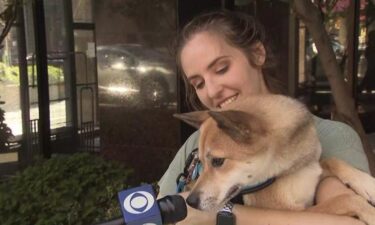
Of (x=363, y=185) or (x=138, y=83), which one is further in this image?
(x=138, y=83)

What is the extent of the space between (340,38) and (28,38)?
14.8 ft

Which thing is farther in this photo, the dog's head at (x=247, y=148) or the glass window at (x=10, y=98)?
the glass window at (x=10, y=98)

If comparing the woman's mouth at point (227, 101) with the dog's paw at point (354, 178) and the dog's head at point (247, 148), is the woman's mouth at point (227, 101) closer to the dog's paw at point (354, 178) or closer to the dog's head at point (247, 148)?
the dog's head at point (247, 148)

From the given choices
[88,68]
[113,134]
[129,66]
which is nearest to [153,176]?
[113,134]

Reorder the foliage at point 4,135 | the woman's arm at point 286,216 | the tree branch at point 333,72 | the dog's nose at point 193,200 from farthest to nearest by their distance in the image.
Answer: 1. the foliage at point 4,135
2. the tree branch at point 333,72
3. the dog's nose at point 193,200
4. the woman's arm at point 286,216

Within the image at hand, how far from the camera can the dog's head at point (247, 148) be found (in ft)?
5.77

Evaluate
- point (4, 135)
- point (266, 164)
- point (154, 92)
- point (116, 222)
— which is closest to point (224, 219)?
point (266, 164)

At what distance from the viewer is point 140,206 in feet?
3.77

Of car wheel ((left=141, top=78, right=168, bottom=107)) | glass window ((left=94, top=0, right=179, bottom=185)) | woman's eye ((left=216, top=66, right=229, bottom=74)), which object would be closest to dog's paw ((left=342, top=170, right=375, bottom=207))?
woman's eye ((left=216, top=66, right=229, bottom=74))

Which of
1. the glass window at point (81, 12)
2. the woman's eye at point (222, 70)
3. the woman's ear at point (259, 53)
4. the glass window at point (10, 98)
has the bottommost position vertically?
the glass window at point (10, 98)

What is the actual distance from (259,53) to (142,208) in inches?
45.5

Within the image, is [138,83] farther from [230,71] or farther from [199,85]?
[230,71]

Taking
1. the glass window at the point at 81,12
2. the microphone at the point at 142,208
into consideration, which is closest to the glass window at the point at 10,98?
the glass window at the point at 81,12

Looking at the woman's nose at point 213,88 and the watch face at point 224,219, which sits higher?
the woman's nose at point 213,88
